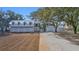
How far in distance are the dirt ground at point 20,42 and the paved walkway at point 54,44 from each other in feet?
0.22

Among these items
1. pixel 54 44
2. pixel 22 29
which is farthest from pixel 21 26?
pixel 54 44

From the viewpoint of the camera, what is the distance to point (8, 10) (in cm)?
821

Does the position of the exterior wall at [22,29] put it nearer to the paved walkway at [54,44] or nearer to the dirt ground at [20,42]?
the dirt ground at [20,42]

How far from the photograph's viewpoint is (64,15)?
8.28m

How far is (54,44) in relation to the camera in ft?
26.9

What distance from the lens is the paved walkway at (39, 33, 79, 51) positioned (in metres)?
8.21

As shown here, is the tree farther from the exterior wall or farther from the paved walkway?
the exterior wall

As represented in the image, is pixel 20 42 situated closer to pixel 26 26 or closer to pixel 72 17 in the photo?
pixel 26 26

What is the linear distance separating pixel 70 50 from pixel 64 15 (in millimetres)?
462

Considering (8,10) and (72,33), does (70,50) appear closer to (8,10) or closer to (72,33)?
(72,33)

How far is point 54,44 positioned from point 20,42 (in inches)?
17.2

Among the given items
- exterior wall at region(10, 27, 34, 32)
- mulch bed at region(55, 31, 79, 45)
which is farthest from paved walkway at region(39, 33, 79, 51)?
exterior wall at region(10, 27, 34, 32)
